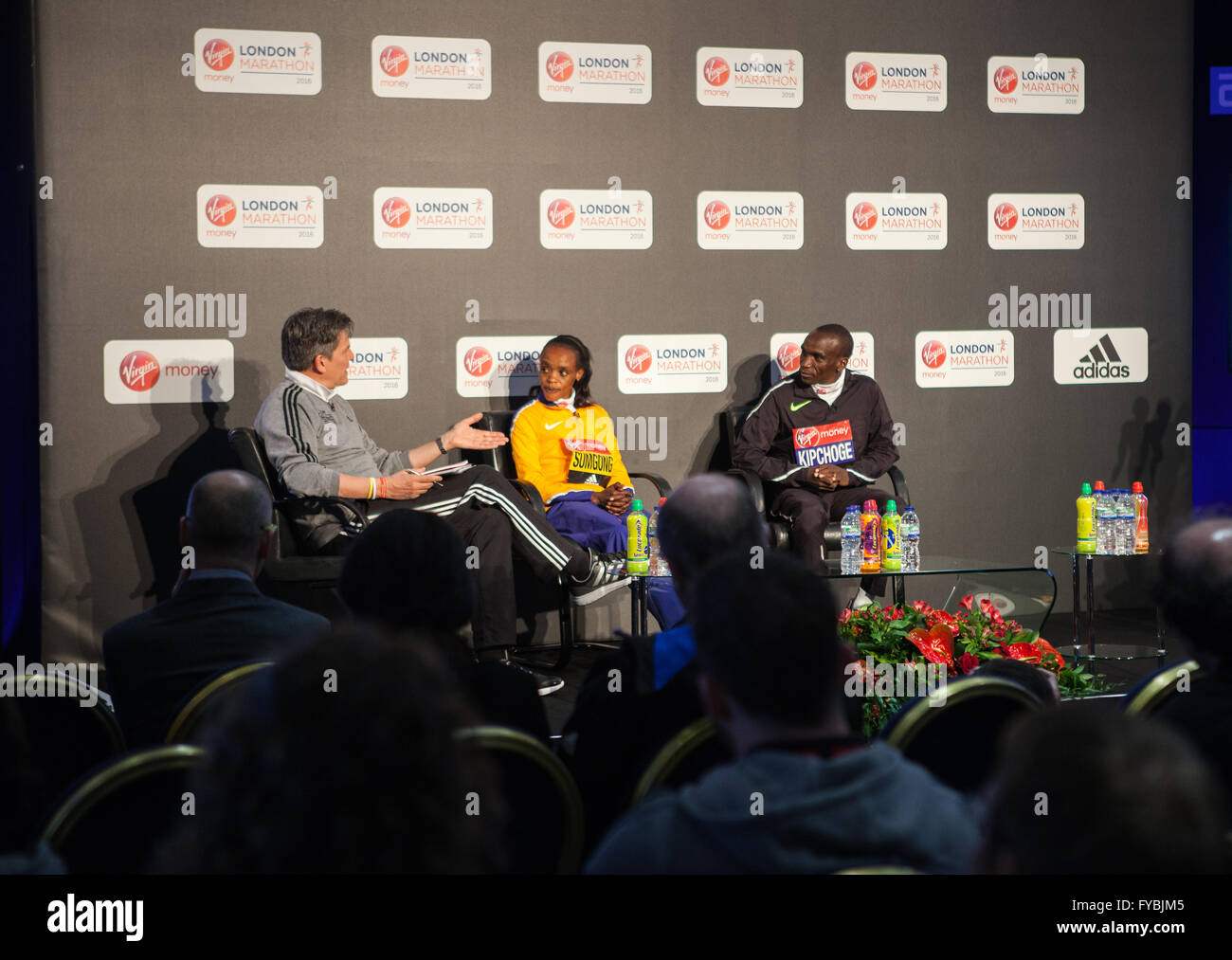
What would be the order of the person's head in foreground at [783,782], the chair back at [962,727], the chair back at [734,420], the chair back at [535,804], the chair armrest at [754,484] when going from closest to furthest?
1. the person's head in foreground at [783,782]
2. the chair back at [535,804]
3. the chair back at [962,727]
4. the chair armrest at [754,484]
5. the chair back at [734,420]

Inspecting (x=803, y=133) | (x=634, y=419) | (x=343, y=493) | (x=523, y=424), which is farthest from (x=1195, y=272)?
(x=343, y=493)

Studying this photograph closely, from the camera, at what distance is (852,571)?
13.9 ft

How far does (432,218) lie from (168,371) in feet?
4.30

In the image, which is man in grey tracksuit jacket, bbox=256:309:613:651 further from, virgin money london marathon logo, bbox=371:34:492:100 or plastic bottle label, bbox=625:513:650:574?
virgin money london marathon logo, bbox=371:34:492:100

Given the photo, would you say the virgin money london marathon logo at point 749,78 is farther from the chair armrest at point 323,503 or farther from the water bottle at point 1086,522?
the chair armrest at point 323,503

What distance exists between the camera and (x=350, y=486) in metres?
4.43

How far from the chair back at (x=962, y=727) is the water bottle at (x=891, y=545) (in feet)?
7.94

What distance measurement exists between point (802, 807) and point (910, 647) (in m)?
2.18

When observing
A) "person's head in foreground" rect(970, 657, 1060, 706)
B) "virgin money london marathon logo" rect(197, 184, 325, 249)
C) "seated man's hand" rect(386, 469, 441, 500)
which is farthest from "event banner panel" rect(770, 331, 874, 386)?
"person's head in foreground" rect(970, 657, 1060, 706)

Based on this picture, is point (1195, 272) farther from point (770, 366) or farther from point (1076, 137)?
point (770, 366)

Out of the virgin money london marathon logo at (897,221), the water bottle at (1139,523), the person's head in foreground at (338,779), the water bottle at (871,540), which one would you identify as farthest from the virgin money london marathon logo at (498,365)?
the person's head in foreground at (338,779)

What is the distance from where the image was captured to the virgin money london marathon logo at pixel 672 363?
540 centimetres

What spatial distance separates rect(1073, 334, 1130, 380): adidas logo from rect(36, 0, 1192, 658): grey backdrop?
0.12 m

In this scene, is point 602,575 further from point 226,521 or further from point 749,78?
point 749,78
